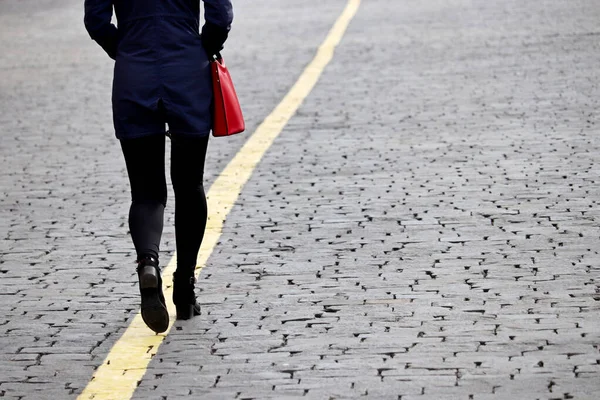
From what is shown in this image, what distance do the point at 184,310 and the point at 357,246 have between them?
58.4 inches

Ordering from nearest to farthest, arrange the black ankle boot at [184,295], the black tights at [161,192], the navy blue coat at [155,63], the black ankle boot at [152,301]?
the black ankle boot at [152,301]
the navy blue coat at [155,63]
the black tights at [161,192]
the black ankle boot at [184,295]

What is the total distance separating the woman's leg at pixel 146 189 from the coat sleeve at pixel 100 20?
43cm

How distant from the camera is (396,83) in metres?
13.7

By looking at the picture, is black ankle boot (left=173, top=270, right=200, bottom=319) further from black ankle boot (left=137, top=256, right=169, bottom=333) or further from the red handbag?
the red handbag

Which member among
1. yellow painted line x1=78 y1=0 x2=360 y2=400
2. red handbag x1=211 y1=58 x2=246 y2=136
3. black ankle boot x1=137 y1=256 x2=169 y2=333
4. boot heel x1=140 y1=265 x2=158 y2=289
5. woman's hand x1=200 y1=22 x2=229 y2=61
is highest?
woman's hand x1=200 y1=22 x2=229 y2=61

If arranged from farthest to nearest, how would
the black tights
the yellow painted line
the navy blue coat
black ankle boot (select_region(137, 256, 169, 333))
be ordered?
the black tights < the navy blue coat < black ankle boot (select_region(137, 256, 169, 333)) < the yellow painted line

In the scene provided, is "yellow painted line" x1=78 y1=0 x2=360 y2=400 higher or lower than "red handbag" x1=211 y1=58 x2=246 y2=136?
lower

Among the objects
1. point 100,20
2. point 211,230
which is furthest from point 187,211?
point 211,230

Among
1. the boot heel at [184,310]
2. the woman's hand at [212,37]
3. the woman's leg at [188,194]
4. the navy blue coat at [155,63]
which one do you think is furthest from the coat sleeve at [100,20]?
the boot heel at [184,310]

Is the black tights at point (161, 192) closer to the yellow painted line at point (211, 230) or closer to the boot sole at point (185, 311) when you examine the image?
the boot sole at point (185, 311)

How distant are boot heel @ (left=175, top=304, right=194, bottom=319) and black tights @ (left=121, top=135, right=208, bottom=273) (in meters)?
0.15

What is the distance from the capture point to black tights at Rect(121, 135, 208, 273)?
567 centimetres

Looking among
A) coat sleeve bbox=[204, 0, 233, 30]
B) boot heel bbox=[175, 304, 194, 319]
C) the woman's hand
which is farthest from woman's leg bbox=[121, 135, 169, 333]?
coat sleeve bbox=[204, 0, 233, 30]

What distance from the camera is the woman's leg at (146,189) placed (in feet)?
18.5
